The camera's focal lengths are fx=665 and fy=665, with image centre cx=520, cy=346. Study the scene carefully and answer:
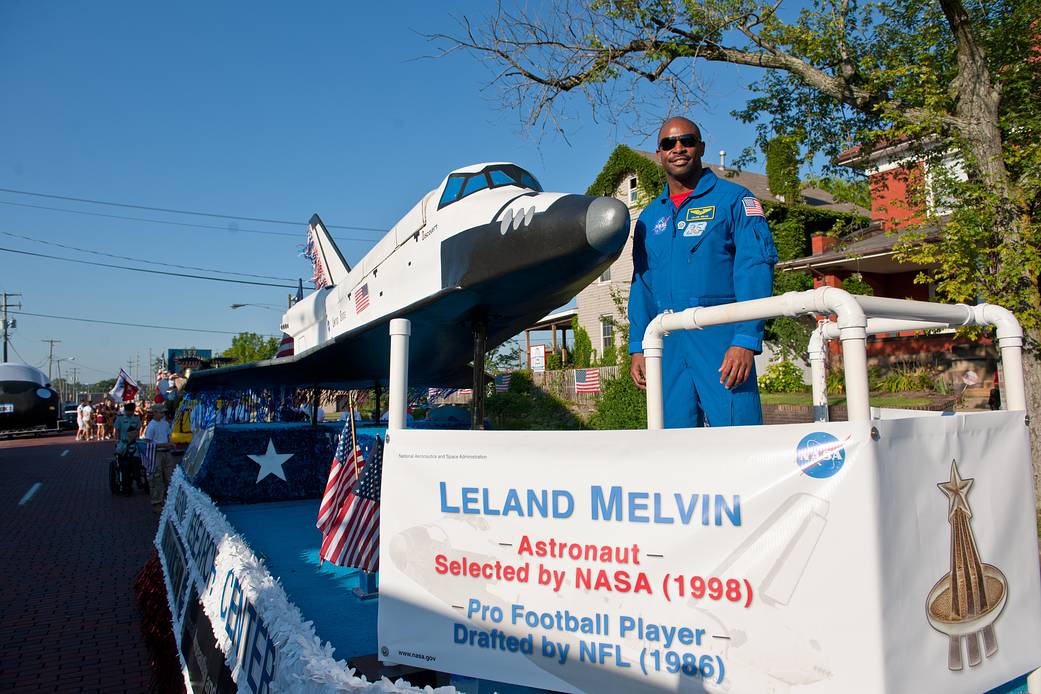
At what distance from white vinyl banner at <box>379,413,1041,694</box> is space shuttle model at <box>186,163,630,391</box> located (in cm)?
311

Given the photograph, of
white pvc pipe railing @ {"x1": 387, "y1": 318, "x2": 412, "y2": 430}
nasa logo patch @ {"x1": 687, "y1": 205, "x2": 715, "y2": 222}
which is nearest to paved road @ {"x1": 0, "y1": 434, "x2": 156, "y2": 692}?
white pvc pipe railing @ {"x1": 387, "y1": 318, "x2": 412, "y2": 430}

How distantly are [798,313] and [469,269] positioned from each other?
164 inches

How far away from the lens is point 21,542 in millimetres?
9539

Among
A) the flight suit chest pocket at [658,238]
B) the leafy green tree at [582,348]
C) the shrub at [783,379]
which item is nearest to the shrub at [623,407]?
the shrub at [783,379]

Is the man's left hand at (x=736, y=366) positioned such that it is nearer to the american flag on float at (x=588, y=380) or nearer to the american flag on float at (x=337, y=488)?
the american flag on float at (x=337, y=488)

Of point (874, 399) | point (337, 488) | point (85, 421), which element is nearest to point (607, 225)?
point (337, 488)

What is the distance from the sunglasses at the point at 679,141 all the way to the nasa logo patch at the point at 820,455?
1.90 metres

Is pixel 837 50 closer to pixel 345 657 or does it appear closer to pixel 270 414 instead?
pixel 345 657

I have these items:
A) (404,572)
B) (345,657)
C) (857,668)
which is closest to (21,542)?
(345,657)

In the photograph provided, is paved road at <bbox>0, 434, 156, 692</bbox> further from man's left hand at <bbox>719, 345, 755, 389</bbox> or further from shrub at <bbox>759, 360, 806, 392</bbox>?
shrub at <bbox>759, 360, 806, 392</bbox>

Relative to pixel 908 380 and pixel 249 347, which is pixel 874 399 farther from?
pixel 249 347

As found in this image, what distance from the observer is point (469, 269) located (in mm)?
5965

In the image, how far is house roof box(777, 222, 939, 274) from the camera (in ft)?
56.0

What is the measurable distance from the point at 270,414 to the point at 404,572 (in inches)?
414
